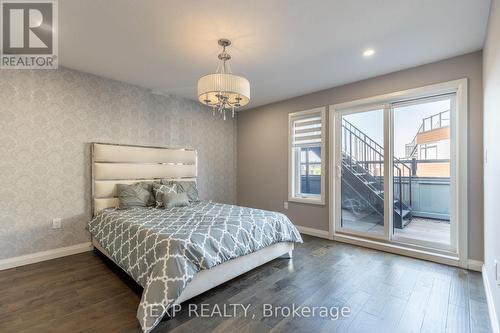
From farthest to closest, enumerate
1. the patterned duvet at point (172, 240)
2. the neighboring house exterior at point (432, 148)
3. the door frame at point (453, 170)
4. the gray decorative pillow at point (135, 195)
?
the gray decorative pillow at point (135, 195)
the neighboring house exterior at point (432, 148)
the door frame at point (453, 170)
the patterned duvet at point (172, 240)

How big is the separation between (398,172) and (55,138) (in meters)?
4.64

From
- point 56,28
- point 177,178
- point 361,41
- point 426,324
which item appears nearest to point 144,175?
point 177,178

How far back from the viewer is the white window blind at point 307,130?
4.08 m

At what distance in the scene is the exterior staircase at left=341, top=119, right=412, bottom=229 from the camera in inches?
129

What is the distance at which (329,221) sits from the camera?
12.6 feet

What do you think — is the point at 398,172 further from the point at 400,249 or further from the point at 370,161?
the point at 400,249

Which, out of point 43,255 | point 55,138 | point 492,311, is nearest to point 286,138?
point 492,311

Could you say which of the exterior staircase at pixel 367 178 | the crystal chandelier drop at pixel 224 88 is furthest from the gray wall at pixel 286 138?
the crystal chandelier drop at pixel 224 88

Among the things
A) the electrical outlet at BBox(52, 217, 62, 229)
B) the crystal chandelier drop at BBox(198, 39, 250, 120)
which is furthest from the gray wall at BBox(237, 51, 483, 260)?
the electrical outlet at BBox(52, 217, 62, 229)

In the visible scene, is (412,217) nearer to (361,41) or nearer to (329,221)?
(329,221)

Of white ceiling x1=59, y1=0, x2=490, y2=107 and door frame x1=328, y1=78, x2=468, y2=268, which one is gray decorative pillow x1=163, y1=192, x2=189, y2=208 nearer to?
white ceiling x1=59, y1=0, x2=490, y2=107

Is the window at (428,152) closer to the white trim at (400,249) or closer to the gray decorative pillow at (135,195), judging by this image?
the white trim at (400,249)

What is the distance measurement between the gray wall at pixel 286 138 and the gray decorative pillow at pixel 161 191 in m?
1.95

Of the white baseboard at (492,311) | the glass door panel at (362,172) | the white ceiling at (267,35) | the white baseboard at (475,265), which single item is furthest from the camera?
the glass door panel at (362,172)
